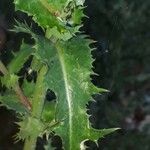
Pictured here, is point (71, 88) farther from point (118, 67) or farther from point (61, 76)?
point (118, 67)

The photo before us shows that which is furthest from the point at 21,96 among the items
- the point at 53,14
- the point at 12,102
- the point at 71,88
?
the point at 53,14

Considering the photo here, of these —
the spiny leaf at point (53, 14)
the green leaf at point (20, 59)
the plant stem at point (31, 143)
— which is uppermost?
the green leaf at point (20, 59)

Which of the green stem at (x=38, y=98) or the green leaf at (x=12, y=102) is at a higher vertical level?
the green leaf at (x=12, y=102)

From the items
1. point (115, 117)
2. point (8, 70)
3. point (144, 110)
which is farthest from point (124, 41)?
point (8, 70)

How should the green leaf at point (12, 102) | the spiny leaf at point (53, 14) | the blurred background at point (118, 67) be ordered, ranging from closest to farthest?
1. the spiny leaf at point (53, 14)
2. the green leaf at point (12, 102)
3. the blurred background at point (118, 67)

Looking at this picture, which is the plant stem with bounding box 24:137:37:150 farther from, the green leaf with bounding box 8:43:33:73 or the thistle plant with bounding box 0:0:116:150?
the green leaf with bounding box 8:43:33:73

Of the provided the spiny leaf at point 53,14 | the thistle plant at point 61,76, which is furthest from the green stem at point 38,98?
the spiny leaf at point 53,14

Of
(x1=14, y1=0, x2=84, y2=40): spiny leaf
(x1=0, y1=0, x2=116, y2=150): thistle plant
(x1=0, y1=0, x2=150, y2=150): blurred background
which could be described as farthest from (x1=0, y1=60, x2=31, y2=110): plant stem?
(x1=0, y1=0, x2=150, y2=150): blurred background

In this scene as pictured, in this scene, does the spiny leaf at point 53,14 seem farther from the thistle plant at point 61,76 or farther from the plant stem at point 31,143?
the plant stem at point 31,143
